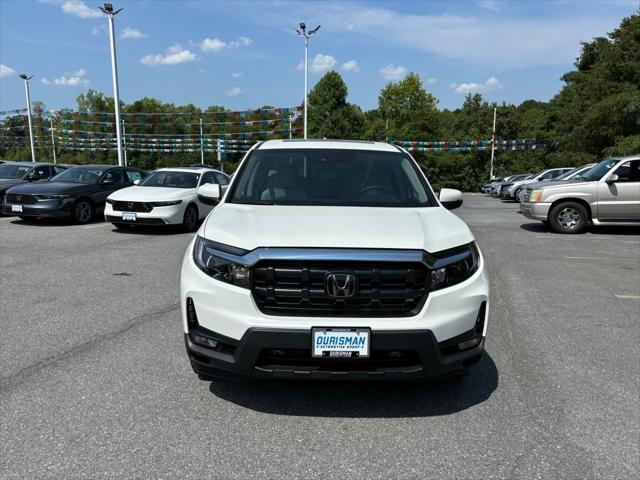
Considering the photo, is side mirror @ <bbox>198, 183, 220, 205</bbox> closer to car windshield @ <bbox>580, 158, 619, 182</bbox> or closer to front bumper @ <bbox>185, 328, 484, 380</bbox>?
front bumper @ <bbox>185, 328, 484, 380</bbox>

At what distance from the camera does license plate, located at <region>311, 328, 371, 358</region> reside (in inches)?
108

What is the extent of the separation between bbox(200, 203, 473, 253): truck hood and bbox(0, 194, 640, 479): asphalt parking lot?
107cm

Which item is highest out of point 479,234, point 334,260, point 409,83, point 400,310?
point 409,83

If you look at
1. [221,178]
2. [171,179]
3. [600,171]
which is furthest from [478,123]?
[171,179]

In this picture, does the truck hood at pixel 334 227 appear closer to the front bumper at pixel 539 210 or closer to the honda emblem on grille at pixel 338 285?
the honda emblem on grille at pixel 338 285

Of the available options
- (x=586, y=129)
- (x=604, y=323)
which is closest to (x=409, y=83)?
(x=586, y=129)

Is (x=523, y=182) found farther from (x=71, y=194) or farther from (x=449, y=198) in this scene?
(x=449, y=198)

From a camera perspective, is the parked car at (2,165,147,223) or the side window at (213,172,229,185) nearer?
the parked car at (2,165,147,223)

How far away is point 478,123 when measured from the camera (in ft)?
194

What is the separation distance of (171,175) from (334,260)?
10.4m

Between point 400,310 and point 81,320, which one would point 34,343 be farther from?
point 400,310

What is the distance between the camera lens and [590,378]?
12.3 ft

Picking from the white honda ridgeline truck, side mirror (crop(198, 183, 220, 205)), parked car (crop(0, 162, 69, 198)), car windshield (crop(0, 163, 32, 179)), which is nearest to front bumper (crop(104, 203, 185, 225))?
parked car (crop(0, 162, 69, 198))

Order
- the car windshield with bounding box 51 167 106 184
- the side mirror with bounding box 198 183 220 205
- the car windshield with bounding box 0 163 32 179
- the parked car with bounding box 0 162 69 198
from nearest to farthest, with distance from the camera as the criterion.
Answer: the side mirror with bounding box 198 183 220 205
the car windshield with bounding box 51 167 106 184
the parked car with bounding box 0 162 69 198
the car windshield with bounding box 0 163 32 179
